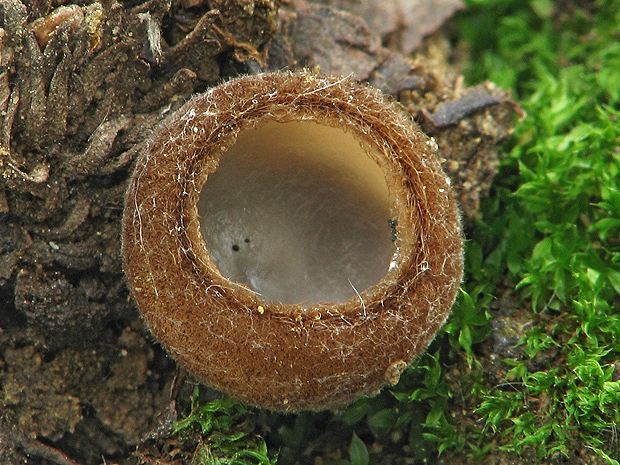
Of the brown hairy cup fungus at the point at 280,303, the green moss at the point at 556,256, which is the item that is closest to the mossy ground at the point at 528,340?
the green moss at the point at 556,256

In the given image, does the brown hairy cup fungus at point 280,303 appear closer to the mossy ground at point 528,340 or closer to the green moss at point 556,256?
the mossy ground at point 528,340

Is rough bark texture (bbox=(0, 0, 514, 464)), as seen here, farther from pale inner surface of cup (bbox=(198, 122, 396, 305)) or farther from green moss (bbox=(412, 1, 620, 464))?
green moss (bbox=(412, 1, 620, 464))

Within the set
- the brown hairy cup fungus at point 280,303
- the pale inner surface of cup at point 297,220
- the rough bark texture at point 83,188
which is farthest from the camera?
the pale inner surface of cup at point 297,220

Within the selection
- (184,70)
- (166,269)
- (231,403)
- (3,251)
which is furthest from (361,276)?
(3,251)

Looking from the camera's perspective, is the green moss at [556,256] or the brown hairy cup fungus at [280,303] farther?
the green moss at [556,256]

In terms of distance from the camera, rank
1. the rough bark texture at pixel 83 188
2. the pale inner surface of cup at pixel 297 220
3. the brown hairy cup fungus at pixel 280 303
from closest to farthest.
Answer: the brown hairy cup fungus at pixel 280 303, the rough bark texture at pixel 83 188, the pale inner surface of cup at pixel 297 220

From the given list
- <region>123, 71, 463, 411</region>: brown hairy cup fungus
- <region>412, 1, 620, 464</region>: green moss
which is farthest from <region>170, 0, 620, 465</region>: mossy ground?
<region>123, 71, 463, 411</region>: brown hairy cup fungus

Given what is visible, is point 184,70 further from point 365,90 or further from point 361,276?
point 361,276

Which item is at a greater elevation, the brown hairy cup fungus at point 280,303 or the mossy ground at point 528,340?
the brown hairy cup fungus at point 280,303
